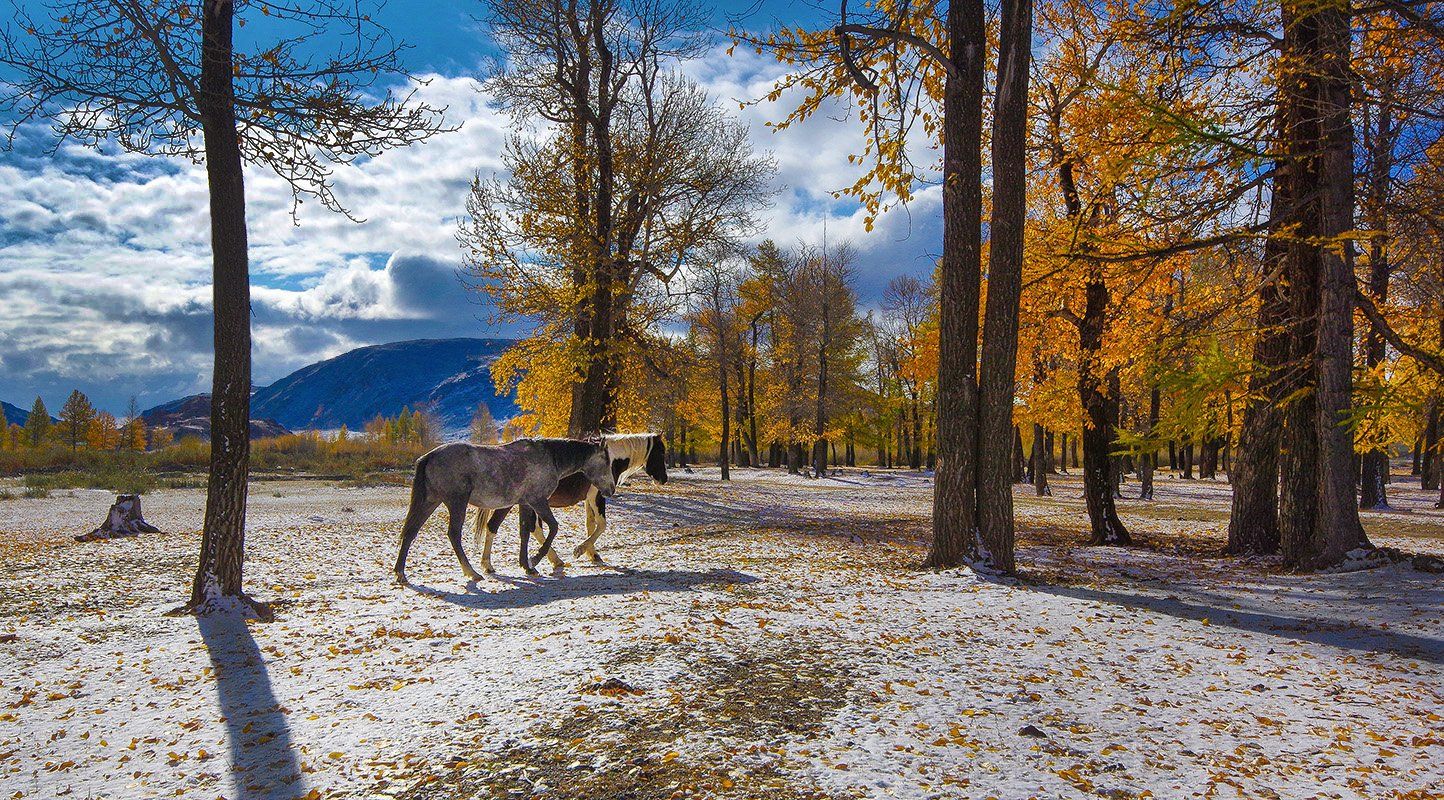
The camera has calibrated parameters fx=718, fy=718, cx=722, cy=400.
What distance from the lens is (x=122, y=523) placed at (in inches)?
583

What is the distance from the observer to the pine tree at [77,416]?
83.6 meters

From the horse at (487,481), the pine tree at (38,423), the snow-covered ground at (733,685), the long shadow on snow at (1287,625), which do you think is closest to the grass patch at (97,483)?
the snow-covered ground at (733,685)

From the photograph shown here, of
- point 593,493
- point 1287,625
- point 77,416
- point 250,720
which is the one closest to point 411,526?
point 593,493

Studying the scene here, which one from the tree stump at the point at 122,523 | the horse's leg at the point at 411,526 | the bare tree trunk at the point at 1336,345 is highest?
the bare tree trunk at the point at 1336,345

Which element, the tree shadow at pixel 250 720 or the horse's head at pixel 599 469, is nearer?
the tree shadow at pixel 250 720

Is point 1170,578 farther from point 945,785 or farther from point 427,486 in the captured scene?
point 427,486

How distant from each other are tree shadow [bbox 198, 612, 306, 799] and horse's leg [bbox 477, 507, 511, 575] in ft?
11.7

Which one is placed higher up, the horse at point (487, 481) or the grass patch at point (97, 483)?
the horse at point (487, 481)

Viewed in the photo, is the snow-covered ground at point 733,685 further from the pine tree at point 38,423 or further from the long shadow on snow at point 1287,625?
the pine tree at point 38,423

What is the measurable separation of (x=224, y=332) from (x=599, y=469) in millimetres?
5353

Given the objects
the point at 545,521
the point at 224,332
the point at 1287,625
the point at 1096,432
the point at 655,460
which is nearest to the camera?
the point at 1287,625

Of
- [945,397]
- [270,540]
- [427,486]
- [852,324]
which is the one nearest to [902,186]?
[945,397]

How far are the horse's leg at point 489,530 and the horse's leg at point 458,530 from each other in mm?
327

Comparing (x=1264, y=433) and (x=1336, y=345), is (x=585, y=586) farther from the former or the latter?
(x=1264, y=433)
